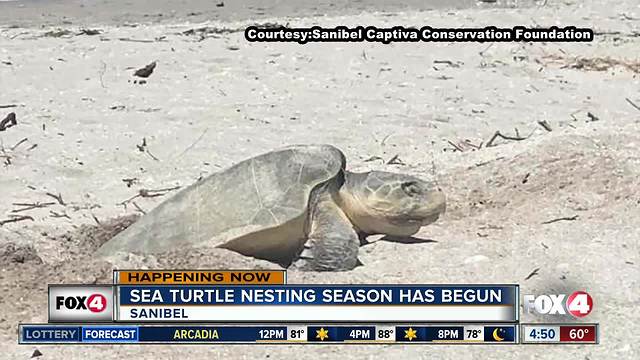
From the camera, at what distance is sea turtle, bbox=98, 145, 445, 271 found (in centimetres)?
329

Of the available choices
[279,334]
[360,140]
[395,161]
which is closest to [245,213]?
[279,334]

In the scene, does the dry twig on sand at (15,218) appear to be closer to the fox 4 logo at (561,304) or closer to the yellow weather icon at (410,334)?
the yellow weather icon at (410,334)

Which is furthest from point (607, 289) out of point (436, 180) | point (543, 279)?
point (436, 180)

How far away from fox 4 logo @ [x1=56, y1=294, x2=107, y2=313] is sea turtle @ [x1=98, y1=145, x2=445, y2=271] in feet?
1.45

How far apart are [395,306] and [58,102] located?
354cm

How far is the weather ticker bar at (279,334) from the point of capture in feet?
8.76

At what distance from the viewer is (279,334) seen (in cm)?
271

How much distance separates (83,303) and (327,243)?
2.85 feet

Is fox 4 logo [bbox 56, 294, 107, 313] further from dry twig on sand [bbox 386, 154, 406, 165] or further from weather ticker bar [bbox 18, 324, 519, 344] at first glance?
dry twig on sand [bbox 386, 154, 406, 165]

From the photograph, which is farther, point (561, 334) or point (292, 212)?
point (292, 212)

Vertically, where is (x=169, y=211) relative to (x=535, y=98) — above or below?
below

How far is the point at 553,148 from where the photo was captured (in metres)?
4.26

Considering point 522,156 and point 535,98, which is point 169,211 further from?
point 535,98

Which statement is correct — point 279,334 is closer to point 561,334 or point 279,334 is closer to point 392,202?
point 561,334
